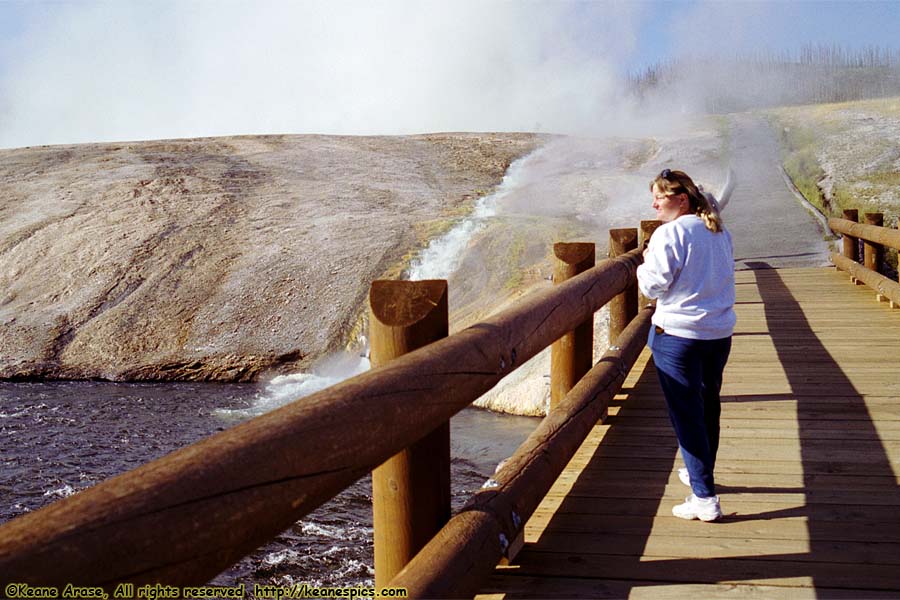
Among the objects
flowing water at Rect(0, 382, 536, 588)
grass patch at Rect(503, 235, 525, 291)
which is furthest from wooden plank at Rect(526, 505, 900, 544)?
grass patch at Rect(503, 235, 525, 291)

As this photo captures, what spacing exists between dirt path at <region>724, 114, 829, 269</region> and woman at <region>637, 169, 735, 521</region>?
10812 mm

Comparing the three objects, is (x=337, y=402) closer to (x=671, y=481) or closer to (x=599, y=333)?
(x=671, y=481)

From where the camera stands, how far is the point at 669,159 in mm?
23938

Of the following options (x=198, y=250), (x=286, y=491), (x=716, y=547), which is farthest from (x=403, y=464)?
(x=198, y=250)

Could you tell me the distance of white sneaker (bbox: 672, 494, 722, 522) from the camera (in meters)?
3.63

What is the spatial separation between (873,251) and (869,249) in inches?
2.8

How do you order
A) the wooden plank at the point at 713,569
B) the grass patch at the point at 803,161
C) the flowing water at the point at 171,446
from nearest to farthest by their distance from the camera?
the wooden plank at the point at 713,569, the flowing water at the point at 171,446, the grass patch at the point at 803,161

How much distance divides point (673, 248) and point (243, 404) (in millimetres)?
8040

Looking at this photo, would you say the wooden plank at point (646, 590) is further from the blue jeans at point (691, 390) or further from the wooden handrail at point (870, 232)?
the wooden handrail at point (870, 232)

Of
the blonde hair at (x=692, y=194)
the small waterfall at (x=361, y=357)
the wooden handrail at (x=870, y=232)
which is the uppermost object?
the blonde hair at (x=692, y=194)

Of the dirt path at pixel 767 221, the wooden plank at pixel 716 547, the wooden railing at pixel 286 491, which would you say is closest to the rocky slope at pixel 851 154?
the dirt path at pixel 767 221

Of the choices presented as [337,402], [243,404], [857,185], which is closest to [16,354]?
[243,404]

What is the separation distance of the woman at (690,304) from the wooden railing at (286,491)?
65 centimetres

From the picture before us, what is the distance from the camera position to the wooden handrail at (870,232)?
9117 millimetres
